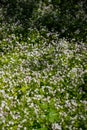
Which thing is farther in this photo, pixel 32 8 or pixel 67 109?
pixel 32 8

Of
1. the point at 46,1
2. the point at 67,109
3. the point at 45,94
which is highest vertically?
the point at 46,1

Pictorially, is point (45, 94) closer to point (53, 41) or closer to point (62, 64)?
point (62, 64)

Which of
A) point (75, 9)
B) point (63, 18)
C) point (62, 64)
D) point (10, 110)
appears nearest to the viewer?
point (10, 110)

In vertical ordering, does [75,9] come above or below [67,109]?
above

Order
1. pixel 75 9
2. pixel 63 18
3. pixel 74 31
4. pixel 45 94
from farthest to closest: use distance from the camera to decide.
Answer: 1. pixel 75 9
2. pixel 63 18
3. pixel 74 31
4. pixel 45 94

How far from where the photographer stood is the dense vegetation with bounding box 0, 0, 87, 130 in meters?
8.82

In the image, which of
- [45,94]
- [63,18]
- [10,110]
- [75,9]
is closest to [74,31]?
[63,18]

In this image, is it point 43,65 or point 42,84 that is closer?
point 42,84

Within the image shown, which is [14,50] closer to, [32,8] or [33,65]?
[33,65]

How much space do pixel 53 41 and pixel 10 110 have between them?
484 centimetres

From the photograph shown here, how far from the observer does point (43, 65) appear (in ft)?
37.3

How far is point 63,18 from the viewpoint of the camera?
15.3m

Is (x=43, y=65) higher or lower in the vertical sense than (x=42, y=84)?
higher

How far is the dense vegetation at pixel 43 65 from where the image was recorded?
347 inches
